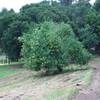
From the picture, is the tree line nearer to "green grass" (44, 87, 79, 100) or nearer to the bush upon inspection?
the bush

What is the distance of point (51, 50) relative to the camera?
69.9 ft

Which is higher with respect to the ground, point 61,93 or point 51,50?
point 51,50

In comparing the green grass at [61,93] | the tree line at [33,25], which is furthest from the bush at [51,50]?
the tree line at [33,25]

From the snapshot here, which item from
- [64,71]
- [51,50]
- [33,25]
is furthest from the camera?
[33,25]

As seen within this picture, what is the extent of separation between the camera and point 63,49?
2162 centimetres

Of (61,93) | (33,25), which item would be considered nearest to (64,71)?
(61,93)

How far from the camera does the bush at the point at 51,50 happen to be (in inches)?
827

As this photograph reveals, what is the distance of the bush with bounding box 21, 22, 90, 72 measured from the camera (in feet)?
69.0

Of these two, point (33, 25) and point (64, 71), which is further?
point (33, 25)

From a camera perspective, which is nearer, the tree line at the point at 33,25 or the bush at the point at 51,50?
the bush at the point at 51,50

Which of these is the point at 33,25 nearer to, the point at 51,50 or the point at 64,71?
the point at 64,71

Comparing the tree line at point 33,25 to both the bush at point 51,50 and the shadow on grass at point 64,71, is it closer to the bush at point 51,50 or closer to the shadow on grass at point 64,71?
the shadow on grass at point 64,71

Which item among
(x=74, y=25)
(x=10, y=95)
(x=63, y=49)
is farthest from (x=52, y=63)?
(x=74, y=25)

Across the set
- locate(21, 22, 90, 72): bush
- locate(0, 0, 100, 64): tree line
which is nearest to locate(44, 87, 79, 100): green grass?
locate(21, 22, 90, 72): bush
